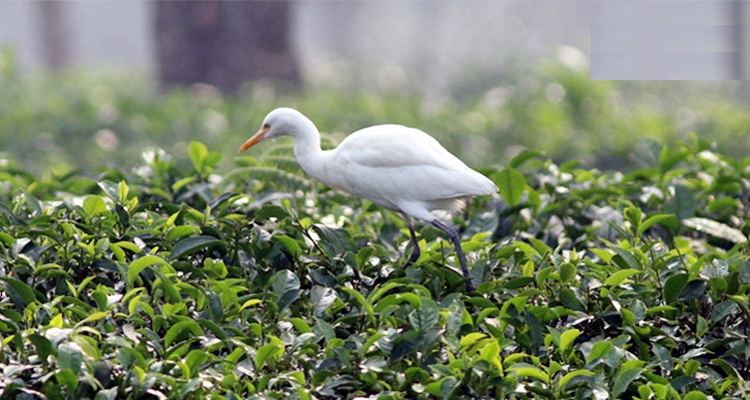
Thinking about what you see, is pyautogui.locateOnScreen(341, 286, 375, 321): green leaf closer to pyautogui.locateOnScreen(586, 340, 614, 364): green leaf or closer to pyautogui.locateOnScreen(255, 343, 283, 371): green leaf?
pyautogui.locateOnScreen(255, 343, 283, 371): green leaf

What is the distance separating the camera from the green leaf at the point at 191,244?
12.5 ft

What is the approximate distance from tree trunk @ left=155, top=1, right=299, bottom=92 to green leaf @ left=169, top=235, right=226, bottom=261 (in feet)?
25.7

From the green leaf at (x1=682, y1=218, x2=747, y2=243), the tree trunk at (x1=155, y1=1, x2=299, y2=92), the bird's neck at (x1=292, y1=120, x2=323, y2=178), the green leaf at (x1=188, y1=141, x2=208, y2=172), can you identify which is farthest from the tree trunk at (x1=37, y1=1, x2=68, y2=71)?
the green leaf at (x1=682, y1=218, x2=747, y2=243)

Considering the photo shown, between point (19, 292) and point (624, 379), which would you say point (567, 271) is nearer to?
point (624, 379)

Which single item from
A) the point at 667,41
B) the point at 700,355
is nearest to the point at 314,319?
the point at 700,355

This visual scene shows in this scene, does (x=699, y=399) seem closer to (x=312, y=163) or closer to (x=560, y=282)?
(x=560, y=282)

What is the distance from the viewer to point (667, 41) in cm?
748

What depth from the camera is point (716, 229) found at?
4672mm

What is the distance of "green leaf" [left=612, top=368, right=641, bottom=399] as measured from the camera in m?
3.22

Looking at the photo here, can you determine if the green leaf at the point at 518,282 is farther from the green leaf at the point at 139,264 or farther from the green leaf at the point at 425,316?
the green leaf at the point at 139,264

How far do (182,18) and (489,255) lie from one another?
793 centimetres

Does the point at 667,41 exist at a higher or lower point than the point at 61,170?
higher

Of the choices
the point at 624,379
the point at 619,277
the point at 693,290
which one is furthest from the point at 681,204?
the point at 624,379

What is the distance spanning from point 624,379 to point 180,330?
1.50 metres
